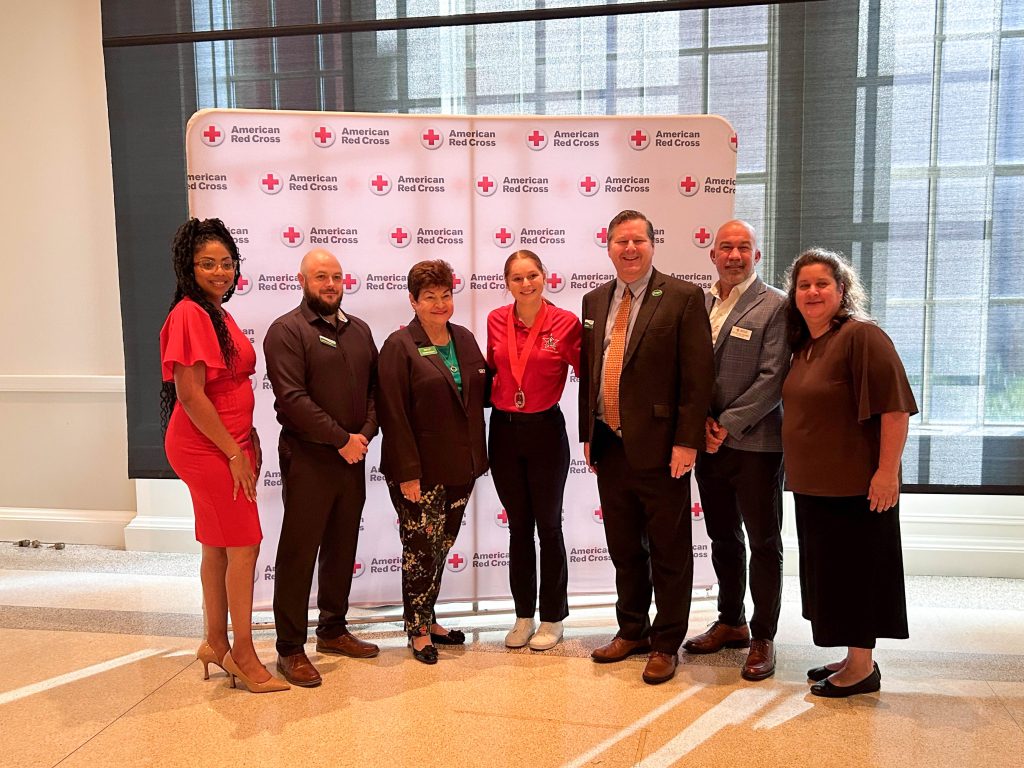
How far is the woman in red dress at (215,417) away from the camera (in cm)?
270

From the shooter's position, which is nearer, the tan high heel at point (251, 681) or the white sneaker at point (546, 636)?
the tan high heel at point (251, 681)

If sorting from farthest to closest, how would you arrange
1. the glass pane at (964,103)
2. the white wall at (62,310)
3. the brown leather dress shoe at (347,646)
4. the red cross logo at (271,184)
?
the white wall at (62,310) < the glass pane at (964,103) < the red cross logo at (271,184) < the brown leather dress shoe at (347,646)

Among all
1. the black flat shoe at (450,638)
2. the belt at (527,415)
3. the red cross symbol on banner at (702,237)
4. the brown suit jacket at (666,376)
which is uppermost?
the red cross symbol on banner at (702,237)

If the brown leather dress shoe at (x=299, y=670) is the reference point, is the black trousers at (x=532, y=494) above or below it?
above

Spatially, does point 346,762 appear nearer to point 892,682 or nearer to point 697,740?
point 697,740

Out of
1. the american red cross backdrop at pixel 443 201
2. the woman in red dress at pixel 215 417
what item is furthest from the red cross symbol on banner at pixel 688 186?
the woman in red dress at pixel 215 417

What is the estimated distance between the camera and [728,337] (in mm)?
3008

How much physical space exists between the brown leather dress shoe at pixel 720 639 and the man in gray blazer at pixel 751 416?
187 millimetres

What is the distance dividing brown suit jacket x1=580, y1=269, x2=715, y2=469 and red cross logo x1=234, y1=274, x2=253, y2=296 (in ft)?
5.31

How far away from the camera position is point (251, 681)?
294 centimetres

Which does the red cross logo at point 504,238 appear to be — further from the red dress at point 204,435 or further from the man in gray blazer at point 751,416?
the red dress at point 204,435

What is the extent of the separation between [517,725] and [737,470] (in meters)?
1.20

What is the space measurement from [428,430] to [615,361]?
0.75 meters

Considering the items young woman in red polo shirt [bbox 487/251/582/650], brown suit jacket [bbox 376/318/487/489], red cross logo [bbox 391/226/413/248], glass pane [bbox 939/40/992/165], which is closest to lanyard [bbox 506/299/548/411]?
young woman in red polo shirt [bbox 487/251/582/650]
